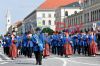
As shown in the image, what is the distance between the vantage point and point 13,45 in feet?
85.1

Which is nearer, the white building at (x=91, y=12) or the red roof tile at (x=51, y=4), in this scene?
the white building at (x=91, y=12)

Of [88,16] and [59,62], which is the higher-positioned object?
[88,16]

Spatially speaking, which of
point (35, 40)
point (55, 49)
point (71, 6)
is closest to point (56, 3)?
point (71, 6)

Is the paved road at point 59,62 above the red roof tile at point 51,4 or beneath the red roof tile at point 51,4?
beneath

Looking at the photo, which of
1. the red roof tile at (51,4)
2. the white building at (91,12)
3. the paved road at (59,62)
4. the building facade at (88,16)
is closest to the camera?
the paved road at (59,62)

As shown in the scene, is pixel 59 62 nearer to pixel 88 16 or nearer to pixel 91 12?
pixel 91 12

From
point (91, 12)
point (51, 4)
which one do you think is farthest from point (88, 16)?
point (51, 4)

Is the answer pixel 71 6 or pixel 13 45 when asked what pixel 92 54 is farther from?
pixel 71 6

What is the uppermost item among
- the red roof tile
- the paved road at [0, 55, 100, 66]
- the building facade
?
the red roof tile

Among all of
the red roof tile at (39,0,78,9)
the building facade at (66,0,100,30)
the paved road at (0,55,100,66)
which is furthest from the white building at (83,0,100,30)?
the paved road at (0,55,100,66)

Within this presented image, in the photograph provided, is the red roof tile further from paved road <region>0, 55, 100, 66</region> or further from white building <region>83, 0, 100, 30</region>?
paved road <region>0, 55, 100, 66</region>

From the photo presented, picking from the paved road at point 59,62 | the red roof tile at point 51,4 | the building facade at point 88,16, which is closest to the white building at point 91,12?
the building facade at point 88,16

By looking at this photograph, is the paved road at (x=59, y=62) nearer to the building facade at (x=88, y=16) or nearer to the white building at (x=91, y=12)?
the building facade at (x=88, y=16)

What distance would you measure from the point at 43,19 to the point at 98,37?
143737 mm
